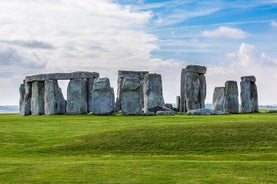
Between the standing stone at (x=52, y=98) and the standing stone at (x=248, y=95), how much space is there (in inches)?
639

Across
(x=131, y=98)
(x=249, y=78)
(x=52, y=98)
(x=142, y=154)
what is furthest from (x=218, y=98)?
(x=142, y=154)

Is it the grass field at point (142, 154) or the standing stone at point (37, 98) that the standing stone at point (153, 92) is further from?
the grass field at point (142, 154)

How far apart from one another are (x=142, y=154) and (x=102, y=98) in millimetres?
21355

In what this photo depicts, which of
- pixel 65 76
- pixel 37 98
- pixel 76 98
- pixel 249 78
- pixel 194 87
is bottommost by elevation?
pixel 76 98

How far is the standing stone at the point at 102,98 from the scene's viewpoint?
4306 cm

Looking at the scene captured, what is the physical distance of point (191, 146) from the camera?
2317 centimetres

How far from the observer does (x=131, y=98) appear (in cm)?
4212

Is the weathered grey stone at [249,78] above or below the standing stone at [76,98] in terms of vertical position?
above

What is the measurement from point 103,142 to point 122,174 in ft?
22.5

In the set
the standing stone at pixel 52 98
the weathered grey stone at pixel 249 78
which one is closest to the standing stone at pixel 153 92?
the weathered grey stone at pixel 249 78

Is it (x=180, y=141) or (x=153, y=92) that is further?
(x=153, y=92)

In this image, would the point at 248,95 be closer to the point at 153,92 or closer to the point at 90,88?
the point at 153,92

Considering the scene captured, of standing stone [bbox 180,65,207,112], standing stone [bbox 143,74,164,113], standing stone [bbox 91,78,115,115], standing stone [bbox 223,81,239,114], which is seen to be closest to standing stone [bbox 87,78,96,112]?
standing stone [bbox 91,78,115,115]

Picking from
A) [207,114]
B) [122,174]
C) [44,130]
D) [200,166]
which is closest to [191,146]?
[200,166]
